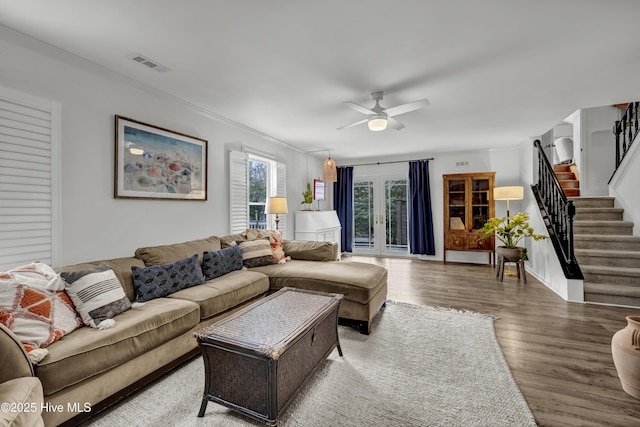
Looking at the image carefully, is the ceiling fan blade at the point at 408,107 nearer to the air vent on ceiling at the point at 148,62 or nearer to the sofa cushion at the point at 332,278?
the sofa cushion at the point at 332,278

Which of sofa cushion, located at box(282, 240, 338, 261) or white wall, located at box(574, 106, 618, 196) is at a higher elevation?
white wall, located at box(574, 106, 618, 196)

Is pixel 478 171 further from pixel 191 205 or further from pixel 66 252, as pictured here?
pixel 66 252

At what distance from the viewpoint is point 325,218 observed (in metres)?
6.15

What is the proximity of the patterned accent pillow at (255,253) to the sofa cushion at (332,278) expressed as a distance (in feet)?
0.31

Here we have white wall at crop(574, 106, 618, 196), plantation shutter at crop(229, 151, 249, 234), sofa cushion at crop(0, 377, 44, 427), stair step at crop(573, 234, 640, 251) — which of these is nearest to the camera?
sofa cushion at crop(0, 377, 44, 427)

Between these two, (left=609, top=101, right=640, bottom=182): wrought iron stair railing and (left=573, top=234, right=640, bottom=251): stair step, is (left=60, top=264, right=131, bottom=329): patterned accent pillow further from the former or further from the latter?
(left=609, top=101, right=640, bottom=182): wrought iron stair railing

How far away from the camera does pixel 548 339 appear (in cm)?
262

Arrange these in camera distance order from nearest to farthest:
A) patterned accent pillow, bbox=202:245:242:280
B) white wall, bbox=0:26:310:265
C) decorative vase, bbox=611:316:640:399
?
1. decorative vase, bbox=611:316:640:399
2. white wall, bbox=0:26:310:265
3. patterned accent pillow, bbox=202:245:242:280

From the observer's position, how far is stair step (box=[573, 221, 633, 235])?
13.9ft

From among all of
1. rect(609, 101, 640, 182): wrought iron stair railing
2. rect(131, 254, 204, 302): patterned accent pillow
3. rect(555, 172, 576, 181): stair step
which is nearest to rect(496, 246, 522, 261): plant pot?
rect(609, 101, 640, 182): wrought iron stair railing

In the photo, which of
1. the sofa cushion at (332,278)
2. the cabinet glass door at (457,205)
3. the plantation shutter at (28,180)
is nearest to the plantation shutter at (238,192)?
the sofa cushion at (332,278)

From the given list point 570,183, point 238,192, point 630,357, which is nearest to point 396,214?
point 570,183

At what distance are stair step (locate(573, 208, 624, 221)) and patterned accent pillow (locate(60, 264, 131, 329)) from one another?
6.22 metres

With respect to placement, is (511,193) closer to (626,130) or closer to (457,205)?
(457,205)
